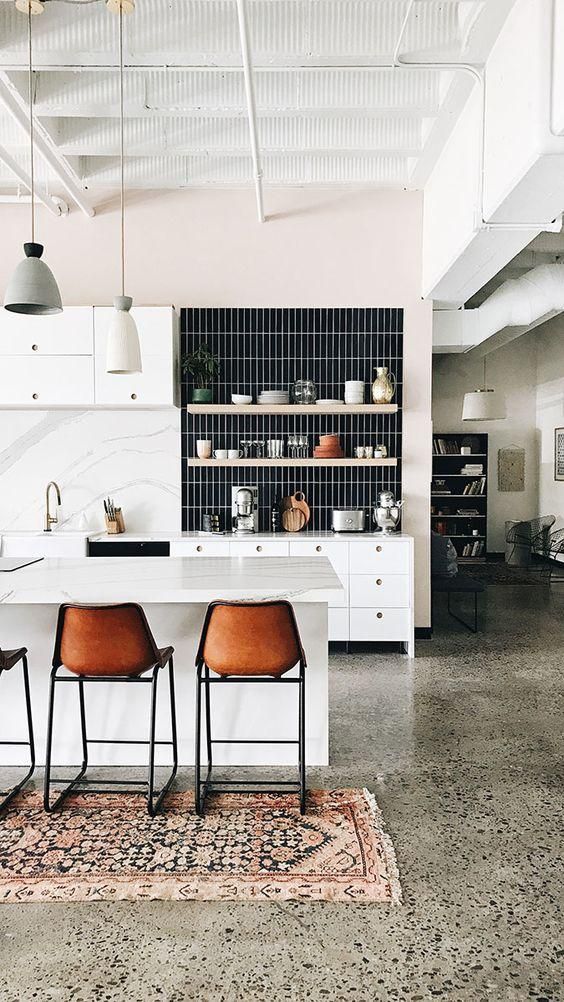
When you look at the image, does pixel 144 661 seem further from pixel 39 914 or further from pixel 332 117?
pixel 332 117

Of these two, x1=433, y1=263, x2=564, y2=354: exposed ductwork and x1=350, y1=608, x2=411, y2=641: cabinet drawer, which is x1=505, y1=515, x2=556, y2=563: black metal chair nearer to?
x1=433, y1=263, x2=564, y2=354: exposed ductwork

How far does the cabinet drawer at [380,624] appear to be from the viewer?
5.97 m

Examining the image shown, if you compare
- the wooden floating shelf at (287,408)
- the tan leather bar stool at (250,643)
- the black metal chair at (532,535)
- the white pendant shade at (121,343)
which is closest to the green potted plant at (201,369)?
the wooden floating shelf at (287,408)

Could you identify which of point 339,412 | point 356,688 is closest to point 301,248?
point 339,412

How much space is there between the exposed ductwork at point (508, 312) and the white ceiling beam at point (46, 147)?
11.7 feet

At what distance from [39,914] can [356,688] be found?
2837mm

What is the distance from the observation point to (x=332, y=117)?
489 cm

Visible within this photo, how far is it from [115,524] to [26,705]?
281 cm

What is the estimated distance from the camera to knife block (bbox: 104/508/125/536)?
6.26 metres

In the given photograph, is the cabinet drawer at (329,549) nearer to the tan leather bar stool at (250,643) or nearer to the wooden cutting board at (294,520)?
the wooden cutting board at (294,520)

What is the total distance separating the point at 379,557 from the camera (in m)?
5.93

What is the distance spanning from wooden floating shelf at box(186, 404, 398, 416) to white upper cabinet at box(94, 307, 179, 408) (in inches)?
12.9

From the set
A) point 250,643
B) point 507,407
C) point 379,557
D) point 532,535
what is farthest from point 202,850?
point 507,407

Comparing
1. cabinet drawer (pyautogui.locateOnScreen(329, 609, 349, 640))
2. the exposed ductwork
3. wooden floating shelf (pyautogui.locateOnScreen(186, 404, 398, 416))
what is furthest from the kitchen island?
the exposed ductwork
